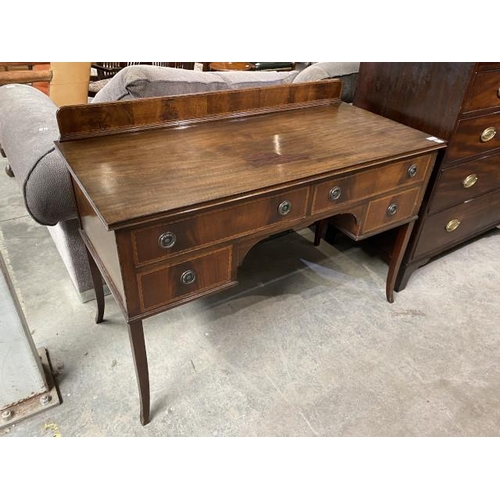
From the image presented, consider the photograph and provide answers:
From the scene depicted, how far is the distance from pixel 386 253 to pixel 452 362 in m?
0.57

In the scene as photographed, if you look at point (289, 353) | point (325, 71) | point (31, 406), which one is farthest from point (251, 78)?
point (31, 406)

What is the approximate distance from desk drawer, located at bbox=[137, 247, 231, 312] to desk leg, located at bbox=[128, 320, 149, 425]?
8 cm

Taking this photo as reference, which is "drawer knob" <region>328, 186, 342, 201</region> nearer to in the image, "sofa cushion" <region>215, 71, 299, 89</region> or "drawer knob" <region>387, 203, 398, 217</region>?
"drawer knob" <region>387, 203, 398, 217</region>

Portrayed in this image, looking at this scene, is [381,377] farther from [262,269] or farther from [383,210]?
[262,269]

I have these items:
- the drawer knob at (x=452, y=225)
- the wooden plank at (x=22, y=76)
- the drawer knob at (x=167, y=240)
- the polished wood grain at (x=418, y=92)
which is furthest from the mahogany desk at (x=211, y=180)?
the wooden plank at (x=22, y=76)

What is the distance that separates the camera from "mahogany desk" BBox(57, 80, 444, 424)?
0.92 m

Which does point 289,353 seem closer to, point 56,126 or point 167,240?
point 167,240

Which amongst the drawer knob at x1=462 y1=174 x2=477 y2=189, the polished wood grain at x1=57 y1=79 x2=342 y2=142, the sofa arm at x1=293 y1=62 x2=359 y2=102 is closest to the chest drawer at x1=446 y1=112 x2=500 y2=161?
the drawer knob at x1=462 y1=174 x2=477 y2=189

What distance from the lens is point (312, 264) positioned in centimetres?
196

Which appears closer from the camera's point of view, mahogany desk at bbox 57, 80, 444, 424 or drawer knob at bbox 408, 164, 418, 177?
mahogany desk at bbox 57, 80, 444, 424

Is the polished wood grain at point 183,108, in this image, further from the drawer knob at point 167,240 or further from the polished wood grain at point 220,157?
the drawer knob at point 167,240

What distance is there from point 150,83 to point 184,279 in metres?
0.80

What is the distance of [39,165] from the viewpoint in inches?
48.3
